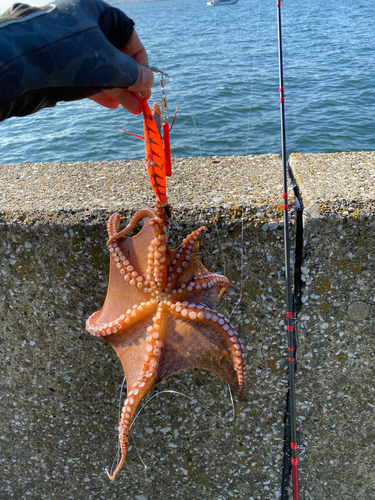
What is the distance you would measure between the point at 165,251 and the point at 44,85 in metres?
0.79

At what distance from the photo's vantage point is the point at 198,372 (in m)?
2.30

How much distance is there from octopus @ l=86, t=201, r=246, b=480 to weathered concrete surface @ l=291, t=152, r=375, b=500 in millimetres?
631

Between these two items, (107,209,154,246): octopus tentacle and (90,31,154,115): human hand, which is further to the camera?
(107,209,154,246): octopus tentacle

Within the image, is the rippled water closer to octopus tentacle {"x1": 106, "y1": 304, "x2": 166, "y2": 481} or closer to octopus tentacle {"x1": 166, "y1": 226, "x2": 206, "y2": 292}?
octopus tentacle {"x1": 166, "y1": 226, "x2": 206, "y2": 292}

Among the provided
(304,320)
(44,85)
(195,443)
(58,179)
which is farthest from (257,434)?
(44,85)

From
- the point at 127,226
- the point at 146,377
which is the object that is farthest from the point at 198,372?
the point at 127,226

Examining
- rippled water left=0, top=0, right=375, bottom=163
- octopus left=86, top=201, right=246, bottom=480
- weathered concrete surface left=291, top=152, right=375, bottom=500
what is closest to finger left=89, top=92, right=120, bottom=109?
octopus left=86, top=201, right=246, bottom=480

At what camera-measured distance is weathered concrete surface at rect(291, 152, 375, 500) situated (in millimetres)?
2006

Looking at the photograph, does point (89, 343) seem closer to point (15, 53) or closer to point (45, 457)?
point (45, 457)

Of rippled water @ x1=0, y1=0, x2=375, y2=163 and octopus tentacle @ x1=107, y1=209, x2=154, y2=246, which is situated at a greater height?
octopus tentacle @ x1=107, y1=209, x2=154, y2=246

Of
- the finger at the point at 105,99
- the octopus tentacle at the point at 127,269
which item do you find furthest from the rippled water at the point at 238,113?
the octopus tentacle at the point at 127,269

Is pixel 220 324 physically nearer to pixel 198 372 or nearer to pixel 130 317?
pixel 130 317

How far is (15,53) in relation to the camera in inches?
50.1

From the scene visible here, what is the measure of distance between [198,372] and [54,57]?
69.3 inches
